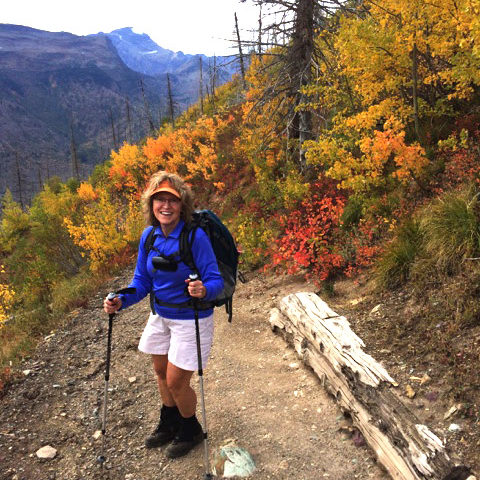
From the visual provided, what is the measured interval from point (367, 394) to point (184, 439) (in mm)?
1785

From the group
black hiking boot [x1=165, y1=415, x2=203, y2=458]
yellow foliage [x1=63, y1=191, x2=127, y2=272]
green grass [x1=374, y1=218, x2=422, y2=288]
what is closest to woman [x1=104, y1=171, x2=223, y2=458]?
black hiking boot [x1=165, y1=415, x2=203, y2=458]

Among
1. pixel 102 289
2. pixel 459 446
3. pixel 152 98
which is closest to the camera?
pixel 459 446

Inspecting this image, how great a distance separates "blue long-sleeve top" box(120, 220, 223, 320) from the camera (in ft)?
8.95

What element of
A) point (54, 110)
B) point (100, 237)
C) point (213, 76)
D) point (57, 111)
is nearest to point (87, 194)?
point (100, 237)

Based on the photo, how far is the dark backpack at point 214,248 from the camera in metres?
2.76

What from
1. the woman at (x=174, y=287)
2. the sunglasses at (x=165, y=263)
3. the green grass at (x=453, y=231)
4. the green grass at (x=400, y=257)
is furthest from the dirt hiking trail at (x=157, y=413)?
the green grass at (x=453, y=231)

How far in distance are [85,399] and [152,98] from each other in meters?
191

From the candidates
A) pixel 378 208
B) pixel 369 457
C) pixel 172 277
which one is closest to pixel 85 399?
pixel 172 277

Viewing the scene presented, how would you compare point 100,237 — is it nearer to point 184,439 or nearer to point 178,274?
point 184,439

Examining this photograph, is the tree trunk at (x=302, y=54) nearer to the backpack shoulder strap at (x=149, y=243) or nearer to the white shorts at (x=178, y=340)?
the backpack shoulder strap at (x=149, y=243)

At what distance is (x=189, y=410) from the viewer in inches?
123

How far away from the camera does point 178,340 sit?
2855mm

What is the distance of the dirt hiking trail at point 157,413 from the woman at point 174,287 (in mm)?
815

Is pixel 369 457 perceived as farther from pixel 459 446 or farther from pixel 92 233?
pixel 92 233
